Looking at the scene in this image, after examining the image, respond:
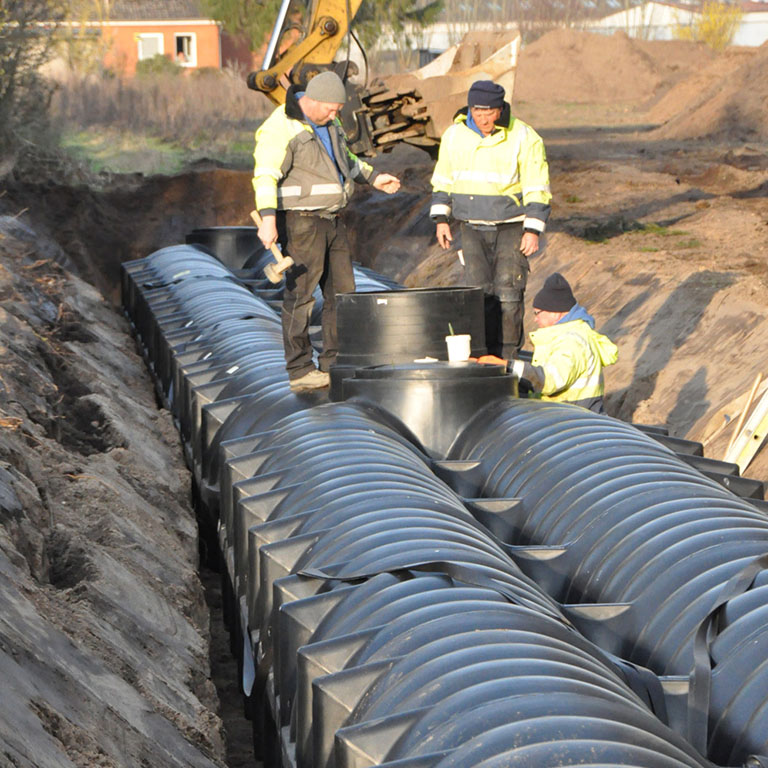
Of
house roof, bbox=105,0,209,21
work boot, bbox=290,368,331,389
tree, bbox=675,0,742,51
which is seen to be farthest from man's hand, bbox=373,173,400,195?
tree, bbox=675,0,742,51

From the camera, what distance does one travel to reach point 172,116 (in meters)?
34.7

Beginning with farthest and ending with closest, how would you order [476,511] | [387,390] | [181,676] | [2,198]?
[2,198]
[387,390]
[476,511]
[181,676]

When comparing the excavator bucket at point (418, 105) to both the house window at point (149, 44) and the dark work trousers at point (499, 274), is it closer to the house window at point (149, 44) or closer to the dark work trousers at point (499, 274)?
the dark work trousers at point (499, 274)

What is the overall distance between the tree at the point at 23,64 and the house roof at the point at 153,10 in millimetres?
32426

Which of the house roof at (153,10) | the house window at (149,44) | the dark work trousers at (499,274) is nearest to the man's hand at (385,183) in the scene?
the dark work trousers at (499,274)

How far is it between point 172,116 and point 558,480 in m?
30.2

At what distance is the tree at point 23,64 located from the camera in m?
21.1

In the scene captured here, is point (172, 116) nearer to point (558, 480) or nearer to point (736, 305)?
point (736, 305)

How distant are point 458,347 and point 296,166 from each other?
1668 millimetres

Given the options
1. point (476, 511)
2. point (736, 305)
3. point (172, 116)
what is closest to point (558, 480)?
point (476, 511)

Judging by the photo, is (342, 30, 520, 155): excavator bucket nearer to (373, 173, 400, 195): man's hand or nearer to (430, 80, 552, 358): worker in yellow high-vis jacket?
(430, 80, 552, 358): worker in yellow high-vis jacket

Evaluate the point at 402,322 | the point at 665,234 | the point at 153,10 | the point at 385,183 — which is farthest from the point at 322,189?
the point at 153,10

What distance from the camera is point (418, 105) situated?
15672 mm

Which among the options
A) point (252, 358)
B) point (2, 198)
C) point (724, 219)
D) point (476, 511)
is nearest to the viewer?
point (476, 511)
